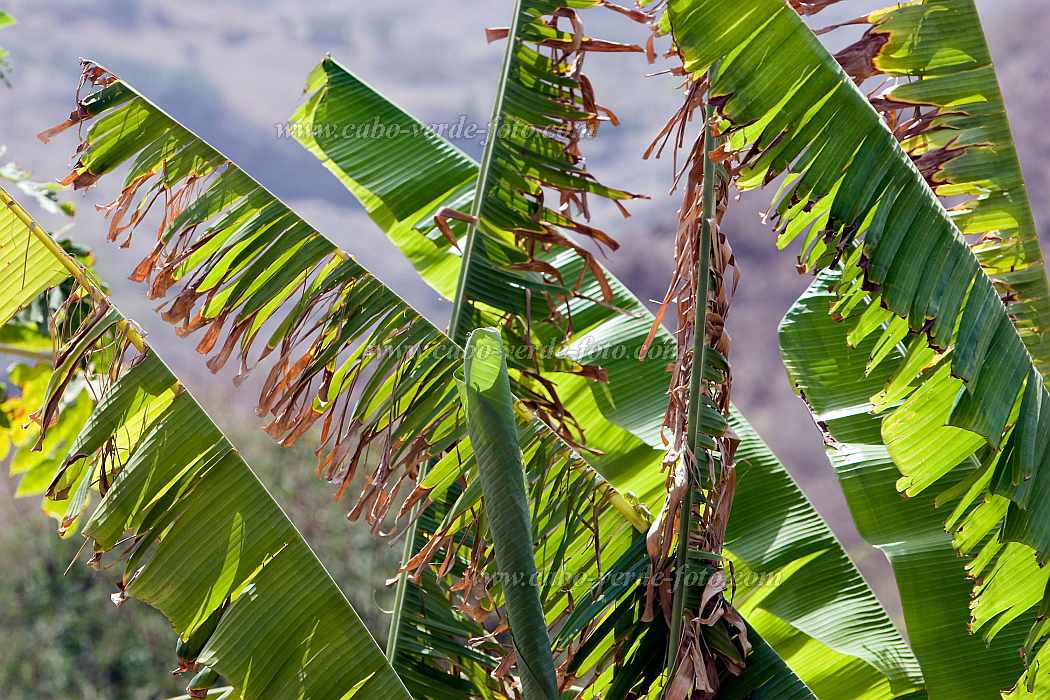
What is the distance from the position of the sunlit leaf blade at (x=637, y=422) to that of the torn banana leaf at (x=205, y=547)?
0.59 m

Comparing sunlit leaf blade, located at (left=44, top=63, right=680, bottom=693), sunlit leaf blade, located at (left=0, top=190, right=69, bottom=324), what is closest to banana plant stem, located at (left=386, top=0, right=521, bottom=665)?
sunlit leaf blade, located at (left=44, top=63, right=680, bottom=693)

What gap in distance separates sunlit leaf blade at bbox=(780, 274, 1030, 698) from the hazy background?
2639 mm

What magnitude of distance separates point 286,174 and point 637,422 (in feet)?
18.6

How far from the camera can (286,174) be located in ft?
22.1

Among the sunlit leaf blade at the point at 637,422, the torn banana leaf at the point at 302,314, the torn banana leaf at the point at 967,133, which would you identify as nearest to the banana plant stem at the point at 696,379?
the torn banana leaf at the point at 302,314

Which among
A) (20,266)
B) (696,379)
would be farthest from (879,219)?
(20,266)

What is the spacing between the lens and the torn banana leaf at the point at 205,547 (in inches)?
41.3

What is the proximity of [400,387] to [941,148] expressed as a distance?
875 mm

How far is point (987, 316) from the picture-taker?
2.94 feet

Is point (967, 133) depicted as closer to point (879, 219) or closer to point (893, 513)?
point (879, 219)

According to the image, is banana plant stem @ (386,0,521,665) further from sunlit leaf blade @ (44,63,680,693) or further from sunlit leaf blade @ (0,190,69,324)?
sunlit leaf blade @ (0,190,69,324)

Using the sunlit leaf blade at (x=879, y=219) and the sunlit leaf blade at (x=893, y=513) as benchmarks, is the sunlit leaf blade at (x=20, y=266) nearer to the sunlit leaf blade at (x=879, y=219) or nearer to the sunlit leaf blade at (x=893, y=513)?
the sunlit leaf blade at (x=879, y=219)

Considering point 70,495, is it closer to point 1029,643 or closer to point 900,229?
point 900,229

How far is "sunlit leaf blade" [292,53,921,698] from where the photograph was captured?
152 cm
